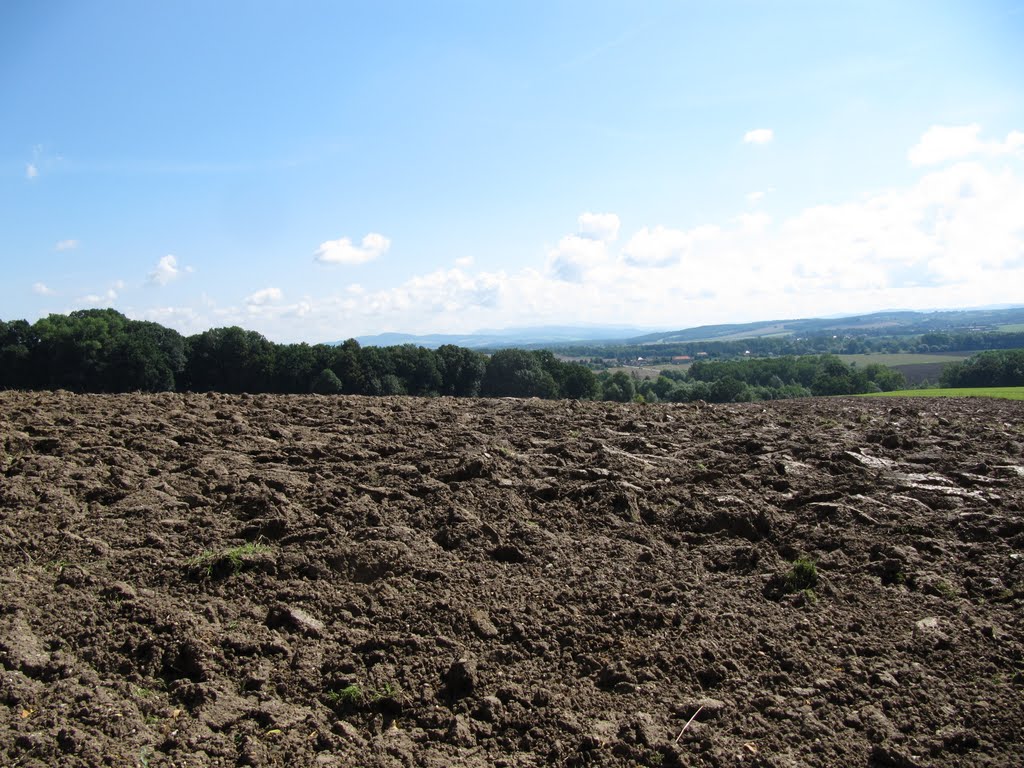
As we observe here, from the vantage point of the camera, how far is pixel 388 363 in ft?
111

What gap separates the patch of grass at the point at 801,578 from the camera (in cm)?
574

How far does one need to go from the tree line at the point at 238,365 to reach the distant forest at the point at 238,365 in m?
0.05

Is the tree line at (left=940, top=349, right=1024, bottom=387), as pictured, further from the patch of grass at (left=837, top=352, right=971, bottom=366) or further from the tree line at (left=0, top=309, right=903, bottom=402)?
the tree line at (left=0, top=309, right=903, bottom=402)

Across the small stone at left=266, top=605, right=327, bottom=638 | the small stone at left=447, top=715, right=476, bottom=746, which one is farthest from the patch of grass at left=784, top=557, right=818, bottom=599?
the small stone at left=266, top=605, right=327, bottom=638

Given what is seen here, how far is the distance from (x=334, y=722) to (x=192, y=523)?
310 centimetres

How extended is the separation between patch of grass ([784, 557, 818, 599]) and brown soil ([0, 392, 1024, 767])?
0.03 metres

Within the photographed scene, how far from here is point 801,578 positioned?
19.2 ft

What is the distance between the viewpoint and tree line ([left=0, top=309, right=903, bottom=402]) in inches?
1147

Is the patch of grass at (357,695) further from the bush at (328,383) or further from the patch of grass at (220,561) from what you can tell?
the bush at (328,383)

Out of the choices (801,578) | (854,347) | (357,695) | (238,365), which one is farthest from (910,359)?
(357,695)

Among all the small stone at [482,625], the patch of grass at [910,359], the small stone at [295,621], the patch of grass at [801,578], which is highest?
the small stone at [295,621]

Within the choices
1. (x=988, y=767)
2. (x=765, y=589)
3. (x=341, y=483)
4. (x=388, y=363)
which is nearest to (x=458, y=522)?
(x=341, y=483)

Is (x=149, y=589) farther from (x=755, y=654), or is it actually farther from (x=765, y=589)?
(x=765, y=589)

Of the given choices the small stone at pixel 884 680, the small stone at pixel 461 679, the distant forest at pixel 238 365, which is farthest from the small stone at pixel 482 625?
the distant forest at pixel 238 365
